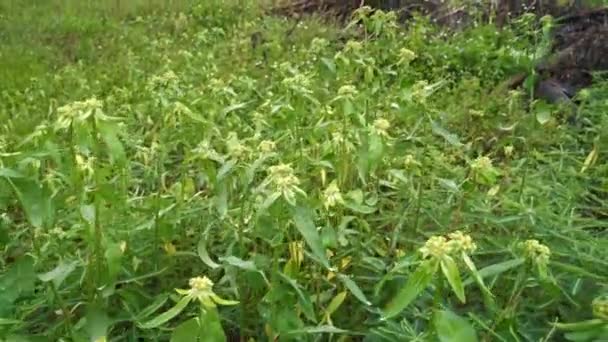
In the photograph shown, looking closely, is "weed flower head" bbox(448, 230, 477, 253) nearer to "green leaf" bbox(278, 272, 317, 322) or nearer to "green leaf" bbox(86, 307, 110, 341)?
"green leaf" bbox(278, 272, 317, 322)

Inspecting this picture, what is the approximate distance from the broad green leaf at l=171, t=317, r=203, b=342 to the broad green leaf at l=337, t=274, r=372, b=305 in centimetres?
51

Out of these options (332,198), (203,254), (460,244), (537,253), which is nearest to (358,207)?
(332,198)

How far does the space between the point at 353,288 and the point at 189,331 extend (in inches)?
20.9

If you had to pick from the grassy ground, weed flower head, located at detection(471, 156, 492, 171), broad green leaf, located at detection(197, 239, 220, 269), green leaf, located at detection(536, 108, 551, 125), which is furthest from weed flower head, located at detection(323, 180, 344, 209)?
green leaf, located at detection(536, 108, 551, 125)

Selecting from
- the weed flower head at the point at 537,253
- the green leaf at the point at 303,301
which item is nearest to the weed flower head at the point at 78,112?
the green leaf at the point at 303,301

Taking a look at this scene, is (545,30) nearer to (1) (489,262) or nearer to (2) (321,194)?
(1) (489,262)

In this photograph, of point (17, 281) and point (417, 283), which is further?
point (17, 281)

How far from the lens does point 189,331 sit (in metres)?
1.62

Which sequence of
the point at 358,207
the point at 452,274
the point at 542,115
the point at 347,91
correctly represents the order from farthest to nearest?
1. the point at 542,115
2. the point at 347,91
3. the point at 358,207
4. the point at 452,274

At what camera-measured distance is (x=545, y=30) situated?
3057 millimetres

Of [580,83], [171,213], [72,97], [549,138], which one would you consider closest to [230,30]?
[72,97]

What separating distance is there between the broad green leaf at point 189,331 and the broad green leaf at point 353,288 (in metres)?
0.51

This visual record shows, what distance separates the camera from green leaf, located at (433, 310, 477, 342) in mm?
1612

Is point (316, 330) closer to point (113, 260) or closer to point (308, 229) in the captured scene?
point (308, 229)
